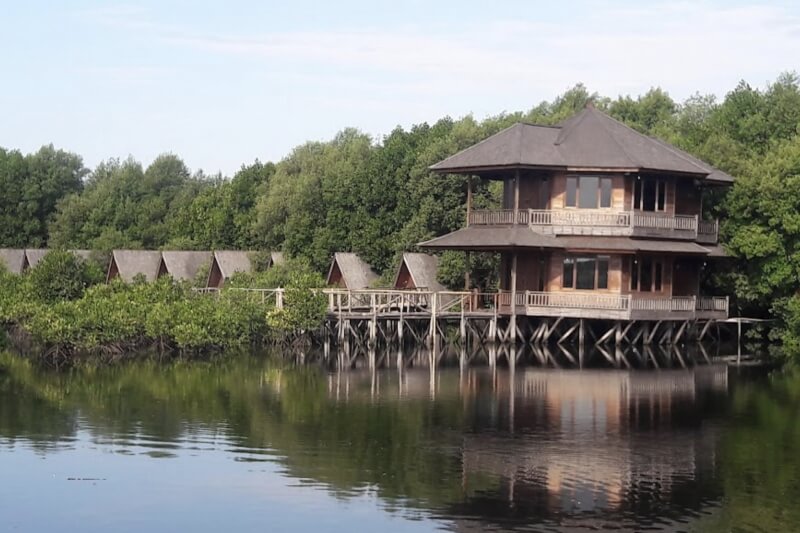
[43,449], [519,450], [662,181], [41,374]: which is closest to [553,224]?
[662,181]

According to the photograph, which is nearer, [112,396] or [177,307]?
[112,396]

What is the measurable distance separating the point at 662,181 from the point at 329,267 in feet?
61.3

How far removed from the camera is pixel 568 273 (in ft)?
146

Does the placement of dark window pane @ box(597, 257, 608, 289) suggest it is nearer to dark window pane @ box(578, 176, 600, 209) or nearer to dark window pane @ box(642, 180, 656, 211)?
dark window pane @ box(578, 176, 600, 209)

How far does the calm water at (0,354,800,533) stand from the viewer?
17.4 meters

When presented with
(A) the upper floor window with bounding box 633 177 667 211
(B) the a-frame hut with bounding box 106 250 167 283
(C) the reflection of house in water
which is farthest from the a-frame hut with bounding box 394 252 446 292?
(B) the a-frame hut with bounding box 106 250 167 283

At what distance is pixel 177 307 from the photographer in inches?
1585

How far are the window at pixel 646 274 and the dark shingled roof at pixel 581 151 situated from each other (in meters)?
3.50

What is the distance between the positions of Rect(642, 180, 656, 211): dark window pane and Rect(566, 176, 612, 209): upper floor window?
166cm

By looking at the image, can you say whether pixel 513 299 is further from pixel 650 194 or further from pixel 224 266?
pixel 224 266

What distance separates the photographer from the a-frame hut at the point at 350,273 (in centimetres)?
5281

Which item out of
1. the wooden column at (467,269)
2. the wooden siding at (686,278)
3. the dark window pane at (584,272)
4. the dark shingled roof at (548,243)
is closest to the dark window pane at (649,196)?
the dark shingled roof at (548,243)

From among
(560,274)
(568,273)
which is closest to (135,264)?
(560,274)

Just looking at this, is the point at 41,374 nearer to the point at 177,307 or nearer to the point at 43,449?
the point at 177,307
